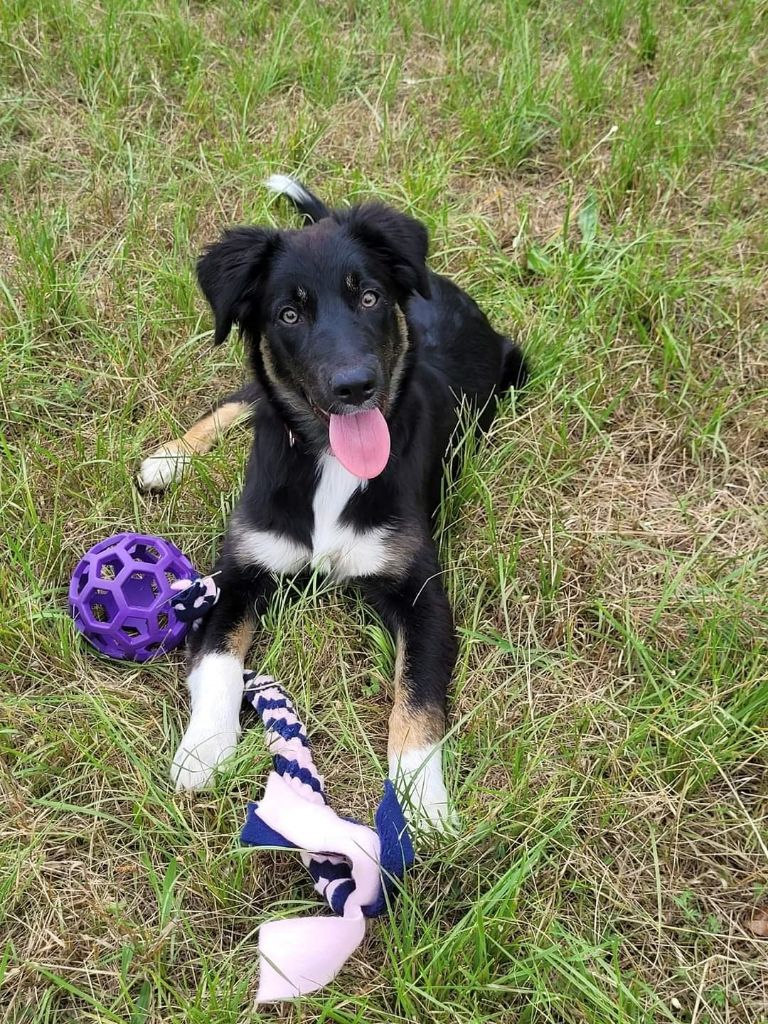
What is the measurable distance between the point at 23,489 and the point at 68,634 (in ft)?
2.26

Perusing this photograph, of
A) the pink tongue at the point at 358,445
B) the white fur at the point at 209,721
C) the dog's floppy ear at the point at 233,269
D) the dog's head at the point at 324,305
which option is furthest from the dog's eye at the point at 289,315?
the white fur at the point at 209,721

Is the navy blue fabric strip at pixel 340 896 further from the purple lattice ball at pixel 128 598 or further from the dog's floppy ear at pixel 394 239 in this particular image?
the dog's floppy ear at pixel 394 239

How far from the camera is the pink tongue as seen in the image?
3006 millimetres

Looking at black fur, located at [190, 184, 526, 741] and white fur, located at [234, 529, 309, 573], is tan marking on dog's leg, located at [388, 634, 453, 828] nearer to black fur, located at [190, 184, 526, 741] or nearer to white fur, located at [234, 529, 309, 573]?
black fur, located at [190, 184, 526, 741]

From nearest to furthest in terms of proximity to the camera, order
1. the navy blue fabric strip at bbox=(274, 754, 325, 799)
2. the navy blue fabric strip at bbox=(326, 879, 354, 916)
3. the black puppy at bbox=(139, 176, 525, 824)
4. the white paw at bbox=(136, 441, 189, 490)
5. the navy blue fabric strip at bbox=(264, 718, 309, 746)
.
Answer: the navy blue fabric strip at bbox=(326, 879, 354, 916) < the navy blue fabric strip at bbox=(274, 754, 325, 799) < the navy blue fabric strip at bbox=(264, 718, 309, 746) < the black puppy at bbox=(139, 176, 525, 824) < the white paw at bbox=(136, 441, 189, 490)

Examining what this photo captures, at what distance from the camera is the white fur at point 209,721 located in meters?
2.68

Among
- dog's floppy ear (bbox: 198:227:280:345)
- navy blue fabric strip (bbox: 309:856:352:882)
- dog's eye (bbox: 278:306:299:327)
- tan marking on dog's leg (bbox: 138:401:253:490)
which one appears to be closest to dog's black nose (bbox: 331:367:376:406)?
dog's eye (bbox: 278:306:299:327)

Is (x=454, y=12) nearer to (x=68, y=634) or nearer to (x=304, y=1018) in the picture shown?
(x=68, y=634)

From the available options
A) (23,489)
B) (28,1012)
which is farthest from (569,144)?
(28,1012)

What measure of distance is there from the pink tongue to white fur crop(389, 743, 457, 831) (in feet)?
2.89

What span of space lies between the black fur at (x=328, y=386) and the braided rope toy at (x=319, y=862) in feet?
1.52

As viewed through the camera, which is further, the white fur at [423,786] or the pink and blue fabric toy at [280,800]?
the white fur at [423,786]

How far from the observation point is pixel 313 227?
3248 mm

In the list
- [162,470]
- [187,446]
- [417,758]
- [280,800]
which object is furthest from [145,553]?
[417,758]
